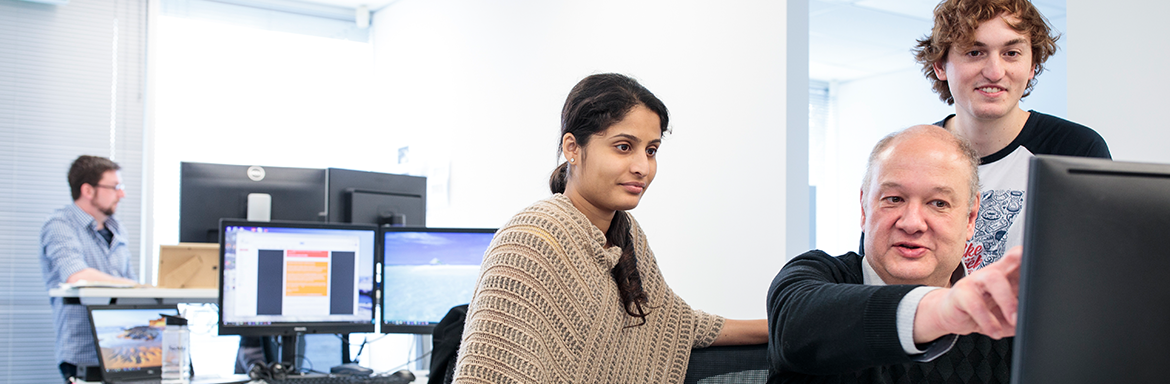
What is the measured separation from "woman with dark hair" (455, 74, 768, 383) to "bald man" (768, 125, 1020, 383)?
12.5 inches

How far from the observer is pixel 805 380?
108 centimetres

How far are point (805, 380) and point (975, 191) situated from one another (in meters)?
0.35

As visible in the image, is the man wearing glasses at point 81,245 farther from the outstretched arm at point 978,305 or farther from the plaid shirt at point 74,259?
the outstretched arm at point 978,305

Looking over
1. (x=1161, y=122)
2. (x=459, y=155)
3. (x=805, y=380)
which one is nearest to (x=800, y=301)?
(x=805, y=380)

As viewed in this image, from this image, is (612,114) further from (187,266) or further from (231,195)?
(187,266)

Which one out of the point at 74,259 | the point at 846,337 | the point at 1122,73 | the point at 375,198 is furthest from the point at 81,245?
the point at 1122,73

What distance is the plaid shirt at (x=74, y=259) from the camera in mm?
3539

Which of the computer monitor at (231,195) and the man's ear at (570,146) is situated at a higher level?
the man's ear at (570,146)

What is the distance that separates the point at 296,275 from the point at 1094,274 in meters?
2.17

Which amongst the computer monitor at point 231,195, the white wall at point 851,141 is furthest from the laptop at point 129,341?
the white wall at point 851,141

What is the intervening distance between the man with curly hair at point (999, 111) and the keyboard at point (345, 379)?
1.50 meters

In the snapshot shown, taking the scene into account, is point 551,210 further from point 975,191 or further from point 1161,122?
point 1161,122

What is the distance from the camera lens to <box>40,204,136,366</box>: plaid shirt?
3539mm

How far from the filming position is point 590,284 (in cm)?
137
